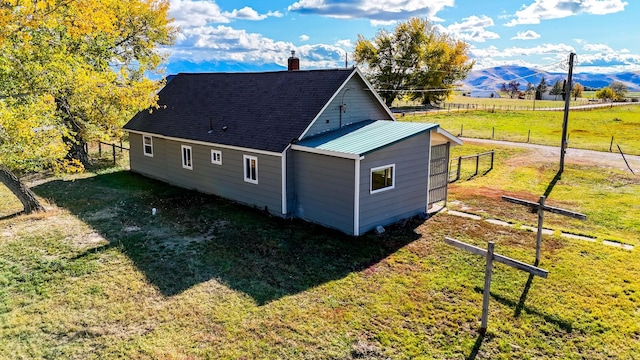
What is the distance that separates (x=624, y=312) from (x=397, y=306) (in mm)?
4365

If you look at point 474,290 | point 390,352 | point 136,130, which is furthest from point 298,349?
point 136,130

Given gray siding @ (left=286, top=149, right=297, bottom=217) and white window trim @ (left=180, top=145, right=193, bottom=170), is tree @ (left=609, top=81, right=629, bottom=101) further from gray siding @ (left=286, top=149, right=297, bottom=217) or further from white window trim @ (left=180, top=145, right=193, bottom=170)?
white window trim @ (left=180, top=145, right=193, bottom=170)

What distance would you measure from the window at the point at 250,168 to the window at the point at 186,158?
3648 mm

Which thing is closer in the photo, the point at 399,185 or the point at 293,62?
the point at 399,185

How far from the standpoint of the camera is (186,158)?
1747cm

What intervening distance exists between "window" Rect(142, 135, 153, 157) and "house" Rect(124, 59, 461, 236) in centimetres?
122

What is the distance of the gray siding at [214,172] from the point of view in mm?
13914

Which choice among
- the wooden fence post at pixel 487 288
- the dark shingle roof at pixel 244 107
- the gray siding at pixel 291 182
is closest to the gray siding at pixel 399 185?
the gray siding at pixel 291 182

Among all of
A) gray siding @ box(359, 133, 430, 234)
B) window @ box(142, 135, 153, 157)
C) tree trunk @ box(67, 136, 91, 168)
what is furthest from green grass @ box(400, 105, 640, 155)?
tree trunk @ box(67, 136, 91, 168)

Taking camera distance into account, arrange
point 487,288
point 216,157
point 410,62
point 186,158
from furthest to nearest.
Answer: point 410,62 < point 186,158 < point 216,157 < point 487,288

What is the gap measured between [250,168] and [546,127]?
33459mm

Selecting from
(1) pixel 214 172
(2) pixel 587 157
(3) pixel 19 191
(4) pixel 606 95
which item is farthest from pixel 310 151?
(4) pixel 606 95

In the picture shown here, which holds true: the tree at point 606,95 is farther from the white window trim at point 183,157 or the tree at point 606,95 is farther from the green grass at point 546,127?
the white window trim at point 183,157

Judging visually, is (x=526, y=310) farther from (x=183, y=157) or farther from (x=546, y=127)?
(x=546, y=127)
